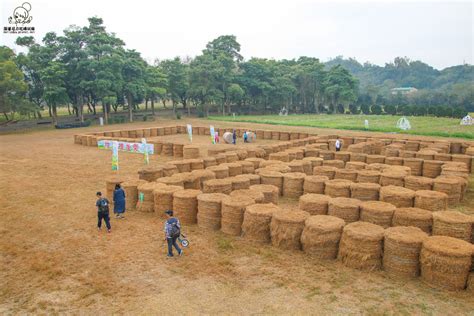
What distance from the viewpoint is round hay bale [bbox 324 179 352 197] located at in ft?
48.5

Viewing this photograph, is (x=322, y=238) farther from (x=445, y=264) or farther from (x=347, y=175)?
(x=347, y=175)

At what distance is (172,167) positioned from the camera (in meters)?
17.7

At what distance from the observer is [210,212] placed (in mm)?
12180

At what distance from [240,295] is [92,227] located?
6.52 meters

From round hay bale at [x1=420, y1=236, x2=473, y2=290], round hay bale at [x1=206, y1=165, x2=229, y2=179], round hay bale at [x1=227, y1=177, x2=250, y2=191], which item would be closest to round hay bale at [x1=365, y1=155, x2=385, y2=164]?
round hay bale at [x1=206, y1=165, x2=229, y2=179]

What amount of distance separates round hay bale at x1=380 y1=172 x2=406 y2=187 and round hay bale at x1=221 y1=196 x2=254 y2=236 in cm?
718

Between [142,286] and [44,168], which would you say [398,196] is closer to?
[142,286]

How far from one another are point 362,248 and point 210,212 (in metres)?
4.90

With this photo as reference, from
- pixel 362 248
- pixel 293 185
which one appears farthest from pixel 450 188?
pixel 362 248

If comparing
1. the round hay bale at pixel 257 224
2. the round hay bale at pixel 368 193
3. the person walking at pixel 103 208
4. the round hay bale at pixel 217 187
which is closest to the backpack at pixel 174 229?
the round hay bale at pixel 257 224

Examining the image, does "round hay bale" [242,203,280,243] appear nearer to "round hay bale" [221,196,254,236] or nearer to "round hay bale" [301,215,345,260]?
"round hay bale" [221,196,254,236]

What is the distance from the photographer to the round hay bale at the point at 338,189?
1478cm

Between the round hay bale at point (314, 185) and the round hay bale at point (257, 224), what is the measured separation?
4566 millimetres

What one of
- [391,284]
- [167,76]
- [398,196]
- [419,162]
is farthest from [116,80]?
[391,284]
